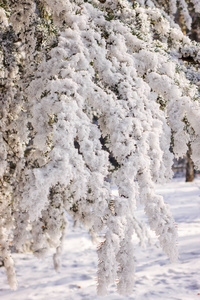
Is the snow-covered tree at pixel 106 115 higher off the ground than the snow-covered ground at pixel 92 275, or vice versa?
the snow-covered tree at pixel 106 115

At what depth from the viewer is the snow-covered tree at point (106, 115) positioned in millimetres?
1154

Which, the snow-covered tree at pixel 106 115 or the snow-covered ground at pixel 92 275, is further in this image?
the snow-covered ground at pixel 92 275

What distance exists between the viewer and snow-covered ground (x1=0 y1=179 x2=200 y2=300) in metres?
3.95

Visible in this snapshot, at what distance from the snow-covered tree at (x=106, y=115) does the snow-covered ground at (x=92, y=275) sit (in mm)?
2624

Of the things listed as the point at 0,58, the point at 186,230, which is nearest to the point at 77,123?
the point at 0,58

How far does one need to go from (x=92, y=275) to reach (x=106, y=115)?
163 inches

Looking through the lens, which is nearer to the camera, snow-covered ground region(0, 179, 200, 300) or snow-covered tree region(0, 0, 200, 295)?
snow-covered tree region(0, 0, 200, 295)

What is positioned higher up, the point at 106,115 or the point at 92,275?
the point at 106,115

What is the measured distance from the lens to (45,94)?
1.38m

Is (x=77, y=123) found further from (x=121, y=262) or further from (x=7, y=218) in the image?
(x=7, y=218)

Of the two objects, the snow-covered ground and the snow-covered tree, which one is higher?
the snow-covered tree

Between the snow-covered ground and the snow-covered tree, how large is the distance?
262 cm

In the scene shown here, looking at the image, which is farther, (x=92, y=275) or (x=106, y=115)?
(x=92, y=275)

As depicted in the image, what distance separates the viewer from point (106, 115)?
55.1 inches
